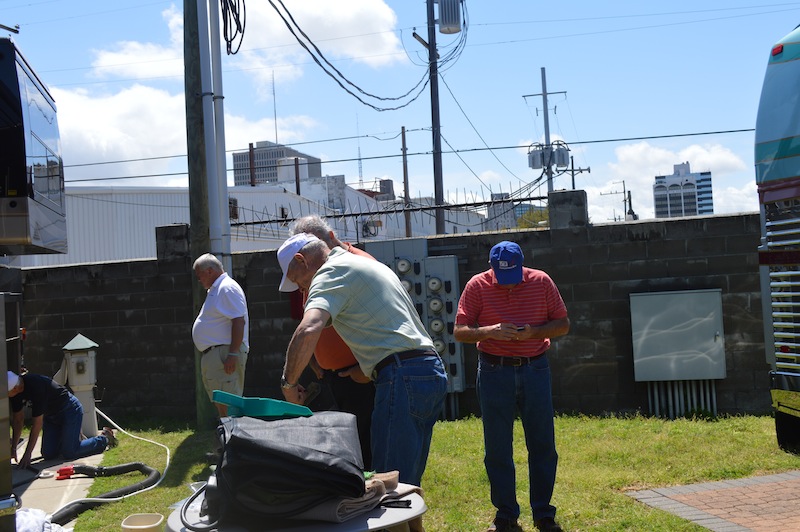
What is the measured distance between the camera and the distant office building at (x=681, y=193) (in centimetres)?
6656

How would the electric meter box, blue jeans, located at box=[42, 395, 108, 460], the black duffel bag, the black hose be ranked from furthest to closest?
the electric meter box < blue jeans, located at box=[42, 395, 108, 460] < the black hose < the black duffel bag

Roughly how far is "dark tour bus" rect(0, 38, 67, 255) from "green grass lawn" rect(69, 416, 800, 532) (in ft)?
6.20

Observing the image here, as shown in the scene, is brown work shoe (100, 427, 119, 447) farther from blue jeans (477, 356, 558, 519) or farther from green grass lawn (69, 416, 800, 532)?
blue jeans (477, 356, 558, 519)

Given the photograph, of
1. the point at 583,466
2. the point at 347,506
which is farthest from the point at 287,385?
the point at 583,466

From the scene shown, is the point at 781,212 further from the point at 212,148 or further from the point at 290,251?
the point at 212,148

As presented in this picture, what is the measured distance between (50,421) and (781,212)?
6.87 m

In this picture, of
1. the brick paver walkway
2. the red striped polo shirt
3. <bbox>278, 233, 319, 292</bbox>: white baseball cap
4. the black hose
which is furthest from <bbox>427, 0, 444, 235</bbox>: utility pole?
<bbox>278, 233, 319, 292</bbox>: white baseball cap

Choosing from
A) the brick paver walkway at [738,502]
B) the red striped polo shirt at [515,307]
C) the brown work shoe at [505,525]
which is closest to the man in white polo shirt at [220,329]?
the red striped polo shirt at [515,307]

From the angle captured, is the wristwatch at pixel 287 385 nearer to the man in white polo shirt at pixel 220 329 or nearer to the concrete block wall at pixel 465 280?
the man in white polo shirt at pixel 220 329

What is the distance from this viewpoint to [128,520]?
3676mm

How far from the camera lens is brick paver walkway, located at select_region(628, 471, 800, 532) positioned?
5.11 m

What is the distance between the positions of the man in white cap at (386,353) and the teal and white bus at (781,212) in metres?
3.47

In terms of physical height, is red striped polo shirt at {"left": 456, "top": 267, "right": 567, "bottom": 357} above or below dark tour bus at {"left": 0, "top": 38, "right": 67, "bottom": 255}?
below

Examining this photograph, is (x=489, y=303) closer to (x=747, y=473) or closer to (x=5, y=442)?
(x=747, y=473)
